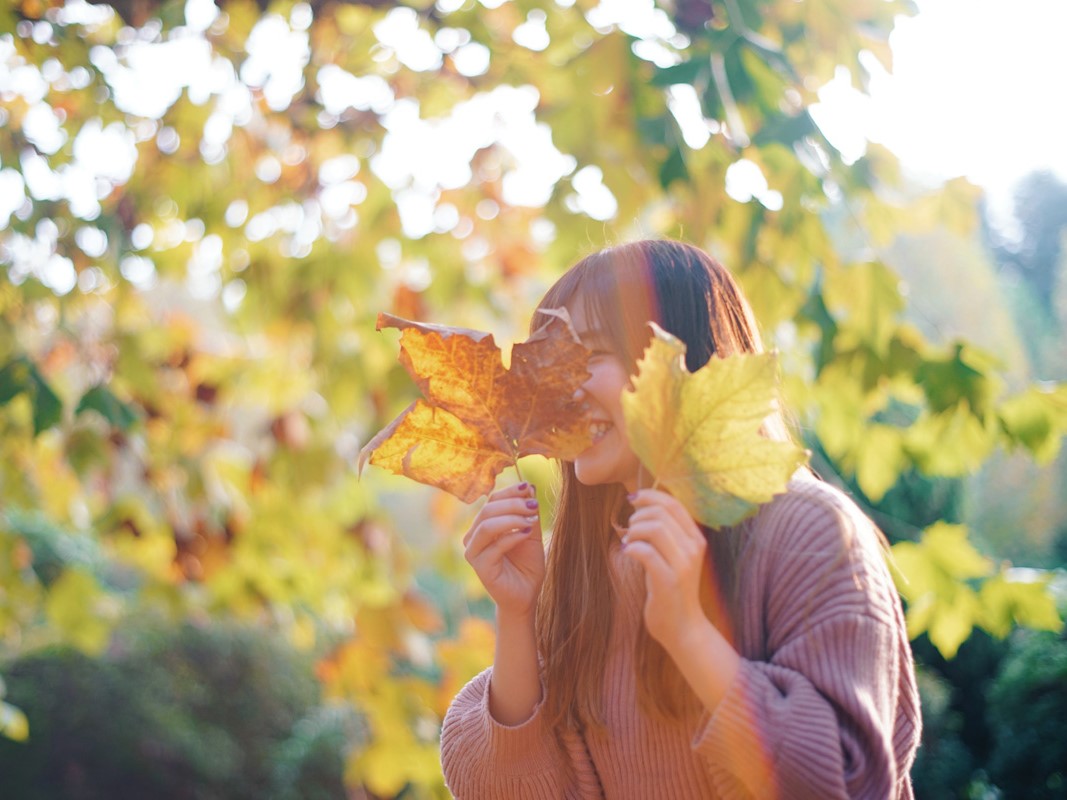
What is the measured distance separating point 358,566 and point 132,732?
4.73 m

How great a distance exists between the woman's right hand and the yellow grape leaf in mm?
188

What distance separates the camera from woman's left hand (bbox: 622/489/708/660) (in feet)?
2.82

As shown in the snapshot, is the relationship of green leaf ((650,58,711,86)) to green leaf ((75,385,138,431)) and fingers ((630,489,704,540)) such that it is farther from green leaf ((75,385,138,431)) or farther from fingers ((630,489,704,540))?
green leaf ((75,385,138,431))

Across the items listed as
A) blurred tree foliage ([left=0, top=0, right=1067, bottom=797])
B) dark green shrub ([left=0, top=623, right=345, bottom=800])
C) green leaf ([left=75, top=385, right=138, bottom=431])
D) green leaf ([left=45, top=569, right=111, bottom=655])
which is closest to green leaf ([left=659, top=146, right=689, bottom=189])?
blurred tree foliage ([left=0, top=0, right=1067, bottom=797])

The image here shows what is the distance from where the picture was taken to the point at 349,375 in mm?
2516

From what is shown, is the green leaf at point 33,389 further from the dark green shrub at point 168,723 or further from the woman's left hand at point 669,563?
the dark green shrub at point 168,723

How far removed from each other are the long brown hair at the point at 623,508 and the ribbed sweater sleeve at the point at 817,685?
0.08 meters

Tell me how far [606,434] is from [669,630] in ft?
0.76

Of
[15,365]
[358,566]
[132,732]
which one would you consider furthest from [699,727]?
[132,732]

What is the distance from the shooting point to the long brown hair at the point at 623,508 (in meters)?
1.05

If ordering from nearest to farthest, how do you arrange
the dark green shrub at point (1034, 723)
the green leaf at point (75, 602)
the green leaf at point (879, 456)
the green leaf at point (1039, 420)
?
the green leaf at point (1039, 420) → the green leaf at point (879, 456) → the green leaf at point (75, 602) → the dark green shrub at point (1034, 723)

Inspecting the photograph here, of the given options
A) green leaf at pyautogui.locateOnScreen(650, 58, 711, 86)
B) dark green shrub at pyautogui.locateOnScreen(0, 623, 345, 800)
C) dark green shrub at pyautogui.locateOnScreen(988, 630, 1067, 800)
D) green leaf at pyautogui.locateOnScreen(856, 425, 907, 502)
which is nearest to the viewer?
green leaf at pyautogui.locateOnScreen(650, 58, 711, 86)

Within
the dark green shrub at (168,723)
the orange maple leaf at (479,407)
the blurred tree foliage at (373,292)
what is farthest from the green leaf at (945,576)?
the dark green shrub at (168,723)

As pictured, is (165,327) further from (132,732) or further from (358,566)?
(132,732)
